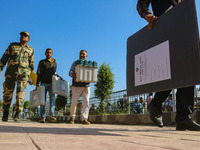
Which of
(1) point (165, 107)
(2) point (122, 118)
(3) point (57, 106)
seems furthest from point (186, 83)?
(3) point (57, 106)

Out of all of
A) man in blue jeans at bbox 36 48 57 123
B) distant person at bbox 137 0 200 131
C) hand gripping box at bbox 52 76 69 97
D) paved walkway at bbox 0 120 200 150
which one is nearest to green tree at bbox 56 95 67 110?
man in blue jeans at bbox 36 48 57 123

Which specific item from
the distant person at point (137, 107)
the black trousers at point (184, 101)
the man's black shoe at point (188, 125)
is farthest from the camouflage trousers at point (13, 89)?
the distant person at point (137, 107)

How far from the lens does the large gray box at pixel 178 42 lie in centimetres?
198

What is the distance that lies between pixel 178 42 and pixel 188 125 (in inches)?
45.7

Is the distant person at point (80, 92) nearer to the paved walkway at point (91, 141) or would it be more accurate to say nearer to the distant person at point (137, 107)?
the distant person at point (137, 107)

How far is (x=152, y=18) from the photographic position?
2.53 m

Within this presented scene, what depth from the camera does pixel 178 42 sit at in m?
2.15

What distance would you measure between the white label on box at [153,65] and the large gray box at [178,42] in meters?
0.04

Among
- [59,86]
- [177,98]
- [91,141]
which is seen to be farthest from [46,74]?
[91,141]

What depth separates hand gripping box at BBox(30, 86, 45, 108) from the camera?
19.0ft

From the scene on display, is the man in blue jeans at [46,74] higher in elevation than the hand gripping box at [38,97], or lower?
higher

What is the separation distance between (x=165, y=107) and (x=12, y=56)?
14.3 feet

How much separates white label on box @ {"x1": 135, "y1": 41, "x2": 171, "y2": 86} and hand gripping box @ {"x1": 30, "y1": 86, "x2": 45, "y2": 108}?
378 cm

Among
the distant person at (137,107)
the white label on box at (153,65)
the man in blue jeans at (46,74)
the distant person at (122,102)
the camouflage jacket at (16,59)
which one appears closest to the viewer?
the white label on box at (153,65)
